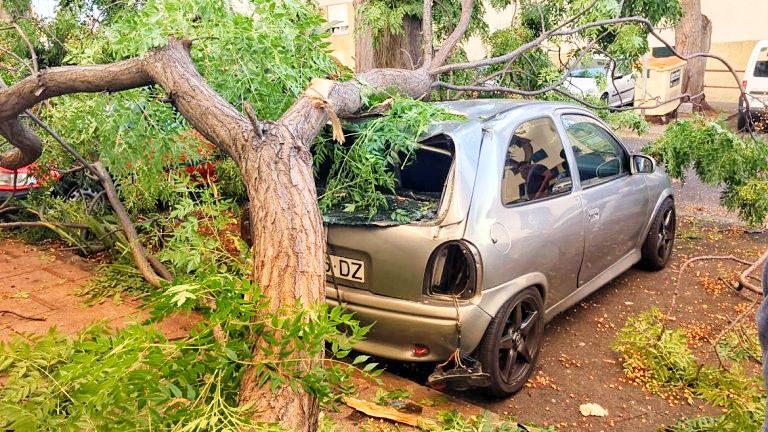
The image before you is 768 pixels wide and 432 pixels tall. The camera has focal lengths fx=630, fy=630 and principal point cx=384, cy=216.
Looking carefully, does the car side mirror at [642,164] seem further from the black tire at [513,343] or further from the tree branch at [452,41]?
the black tire at [513,343]

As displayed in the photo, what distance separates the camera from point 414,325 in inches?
137

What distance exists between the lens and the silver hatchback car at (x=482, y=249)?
3465mm

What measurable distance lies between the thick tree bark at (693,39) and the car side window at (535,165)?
1404 cm

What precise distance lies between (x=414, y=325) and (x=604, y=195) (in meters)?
2.01

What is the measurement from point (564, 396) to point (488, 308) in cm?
84

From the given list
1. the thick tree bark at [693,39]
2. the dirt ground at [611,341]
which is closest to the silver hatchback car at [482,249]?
the dirt ground at [611,341]

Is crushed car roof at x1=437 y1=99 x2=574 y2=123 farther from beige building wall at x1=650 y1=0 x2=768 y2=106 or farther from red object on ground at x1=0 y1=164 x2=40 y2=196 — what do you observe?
beige building wall at x1=650 y1=0 x2=768 y2=106

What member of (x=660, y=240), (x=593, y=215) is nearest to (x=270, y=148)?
(x=593, y=215)

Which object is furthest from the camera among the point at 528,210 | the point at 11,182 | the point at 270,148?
the point at 11,182

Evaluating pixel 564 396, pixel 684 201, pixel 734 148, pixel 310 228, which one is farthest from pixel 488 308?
pixel 684 201

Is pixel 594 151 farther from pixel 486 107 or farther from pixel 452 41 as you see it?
pixel 452 41

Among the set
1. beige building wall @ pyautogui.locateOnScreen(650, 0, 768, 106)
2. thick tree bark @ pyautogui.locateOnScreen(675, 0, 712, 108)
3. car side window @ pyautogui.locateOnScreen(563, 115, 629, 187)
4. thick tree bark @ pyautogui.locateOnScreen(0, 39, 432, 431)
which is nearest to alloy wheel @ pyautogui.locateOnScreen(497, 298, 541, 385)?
car side window @ pyautogui.locateOnScreen(563, 115, 629, 187)

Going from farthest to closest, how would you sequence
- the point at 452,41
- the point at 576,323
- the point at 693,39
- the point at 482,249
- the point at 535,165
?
the point at 693,39 → the point at 452,41 → the point at 576,323 → the point at 535,165 → the point at 482,249

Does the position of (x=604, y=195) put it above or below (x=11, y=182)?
above
